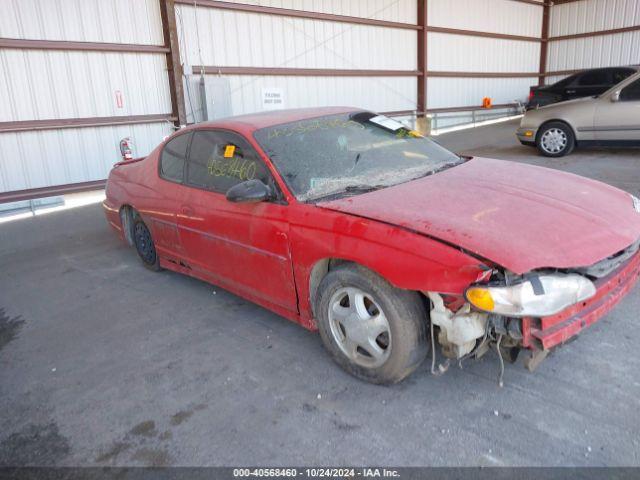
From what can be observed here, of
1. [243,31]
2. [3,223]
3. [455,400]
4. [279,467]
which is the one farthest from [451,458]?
[243,31]

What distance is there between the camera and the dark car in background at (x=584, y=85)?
41.6 feet

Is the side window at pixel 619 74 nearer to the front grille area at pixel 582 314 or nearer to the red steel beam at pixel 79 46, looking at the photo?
the red steel beam at pixel 79 46

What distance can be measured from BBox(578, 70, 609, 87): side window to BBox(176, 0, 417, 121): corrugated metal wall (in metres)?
4.46

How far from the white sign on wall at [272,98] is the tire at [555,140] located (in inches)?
220

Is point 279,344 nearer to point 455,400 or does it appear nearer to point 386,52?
point 455,400

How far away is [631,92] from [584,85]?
224 inches

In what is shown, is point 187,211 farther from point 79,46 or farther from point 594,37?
point 594,37

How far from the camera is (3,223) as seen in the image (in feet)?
25.2

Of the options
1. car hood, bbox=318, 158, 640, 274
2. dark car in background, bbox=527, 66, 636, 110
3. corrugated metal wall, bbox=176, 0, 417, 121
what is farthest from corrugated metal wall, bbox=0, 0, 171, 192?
dark car in background, bbox=527, 66, 636, 110

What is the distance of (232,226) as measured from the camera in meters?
3.38

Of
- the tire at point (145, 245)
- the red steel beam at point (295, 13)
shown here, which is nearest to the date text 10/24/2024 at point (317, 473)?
the tire at point (145, 245)

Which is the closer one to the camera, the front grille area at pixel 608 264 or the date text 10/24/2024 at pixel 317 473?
the date text 10/24/2024 at pixel 317 473

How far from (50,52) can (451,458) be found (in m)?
9.23

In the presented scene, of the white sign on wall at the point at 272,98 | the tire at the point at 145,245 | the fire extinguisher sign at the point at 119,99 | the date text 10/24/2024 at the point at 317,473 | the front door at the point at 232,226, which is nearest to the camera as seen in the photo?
the date text 10/24/2024 at the point at 317,473
